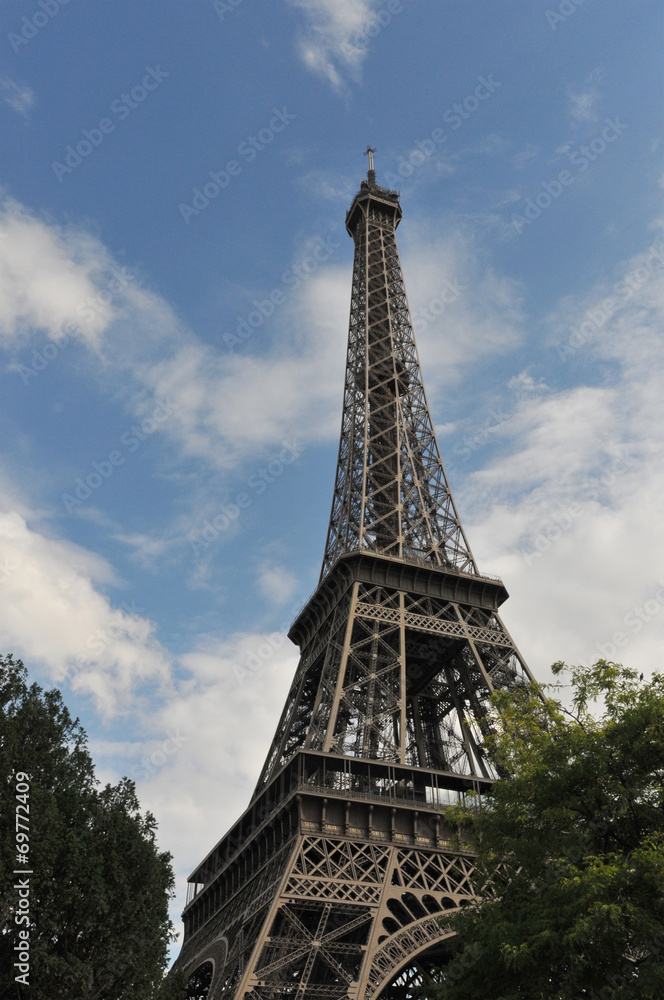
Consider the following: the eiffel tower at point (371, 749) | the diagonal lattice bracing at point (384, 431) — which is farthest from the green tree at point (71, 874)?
the diagonal lattice bracing at point (384, 431)

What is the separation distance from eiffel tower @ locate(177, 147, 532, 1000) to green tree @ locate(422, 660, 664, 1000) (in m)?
2.59

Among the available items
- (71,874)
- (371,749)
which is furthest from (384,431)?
(71,874)

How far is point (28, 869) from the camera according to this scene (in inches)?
→ 775

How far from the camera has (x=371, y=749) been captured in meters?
35.7

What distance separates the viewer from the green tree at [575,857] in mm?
15305

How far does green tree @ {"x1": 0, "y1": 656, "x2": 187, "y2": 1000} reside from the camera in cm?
1928

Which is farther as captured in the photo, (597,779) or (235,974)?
(235,974)

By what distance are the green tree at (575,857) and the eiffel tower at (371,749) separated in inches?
102

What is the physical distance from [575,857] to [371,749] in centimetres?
1929

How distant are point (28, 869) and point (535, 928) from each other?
11714 mm

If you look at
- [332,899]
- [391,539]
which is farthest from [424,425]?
[332,899]

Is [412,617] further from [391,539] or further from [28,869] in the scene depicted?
[28,869]

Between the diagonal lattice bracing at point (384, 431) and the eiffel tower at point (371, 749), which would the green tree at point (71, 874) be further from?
the diagonal lattice bracing at point (384, 431)

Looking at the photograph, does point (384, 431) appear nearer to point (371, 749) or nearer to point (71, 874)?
point (371, 749)
